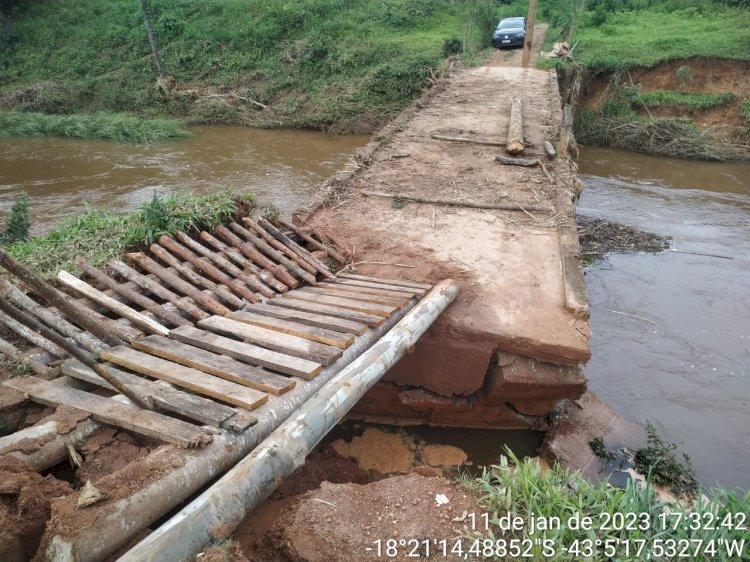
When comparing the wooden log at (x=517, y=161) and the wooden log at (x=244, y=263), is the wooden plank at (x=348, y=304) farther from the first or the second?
the wooden log at (x=517, y=161)

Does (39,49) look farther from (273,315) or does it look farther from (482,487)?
(482,487)

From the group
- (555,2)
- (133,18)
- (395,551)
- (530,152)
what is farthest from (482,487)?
(555,2)

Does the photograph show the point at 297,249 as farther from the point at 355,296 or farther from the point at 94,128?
the point at 94,128

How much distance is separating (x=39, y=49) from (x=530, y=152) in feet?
71.0

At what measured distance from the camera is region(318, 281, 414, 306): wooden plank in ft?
13.5

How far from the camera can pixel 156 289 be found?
12.4 feet

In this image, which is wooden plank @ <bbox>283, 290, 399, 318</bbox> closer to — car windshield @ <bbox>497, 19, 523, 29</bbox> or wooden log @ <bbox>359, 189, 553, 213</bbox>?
wooden log @ <bbox>359, 189, 553, 213</bbox>

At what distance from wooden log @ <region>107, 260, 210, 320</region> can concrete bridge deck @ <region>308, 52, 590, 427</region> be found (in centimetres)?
166

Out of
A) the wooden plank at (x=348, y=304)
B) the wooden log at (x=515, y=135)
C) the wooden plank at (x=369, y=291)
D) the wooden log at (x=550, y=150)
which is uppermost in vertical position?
A: the wooden log at (x=515, y=135)

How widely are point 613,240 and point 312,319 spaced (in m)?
6.46

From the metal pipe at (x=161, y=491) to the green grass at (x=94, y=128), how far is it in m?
13.0

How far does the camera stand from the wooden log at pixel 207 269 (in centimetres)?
407

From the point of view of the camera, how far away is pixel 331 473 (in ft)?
12.0

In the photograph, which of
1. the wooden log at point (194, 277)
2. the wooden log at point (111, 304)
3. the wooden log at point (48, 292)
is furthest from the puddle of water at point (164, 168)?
the wooden log at point (48, 292)
